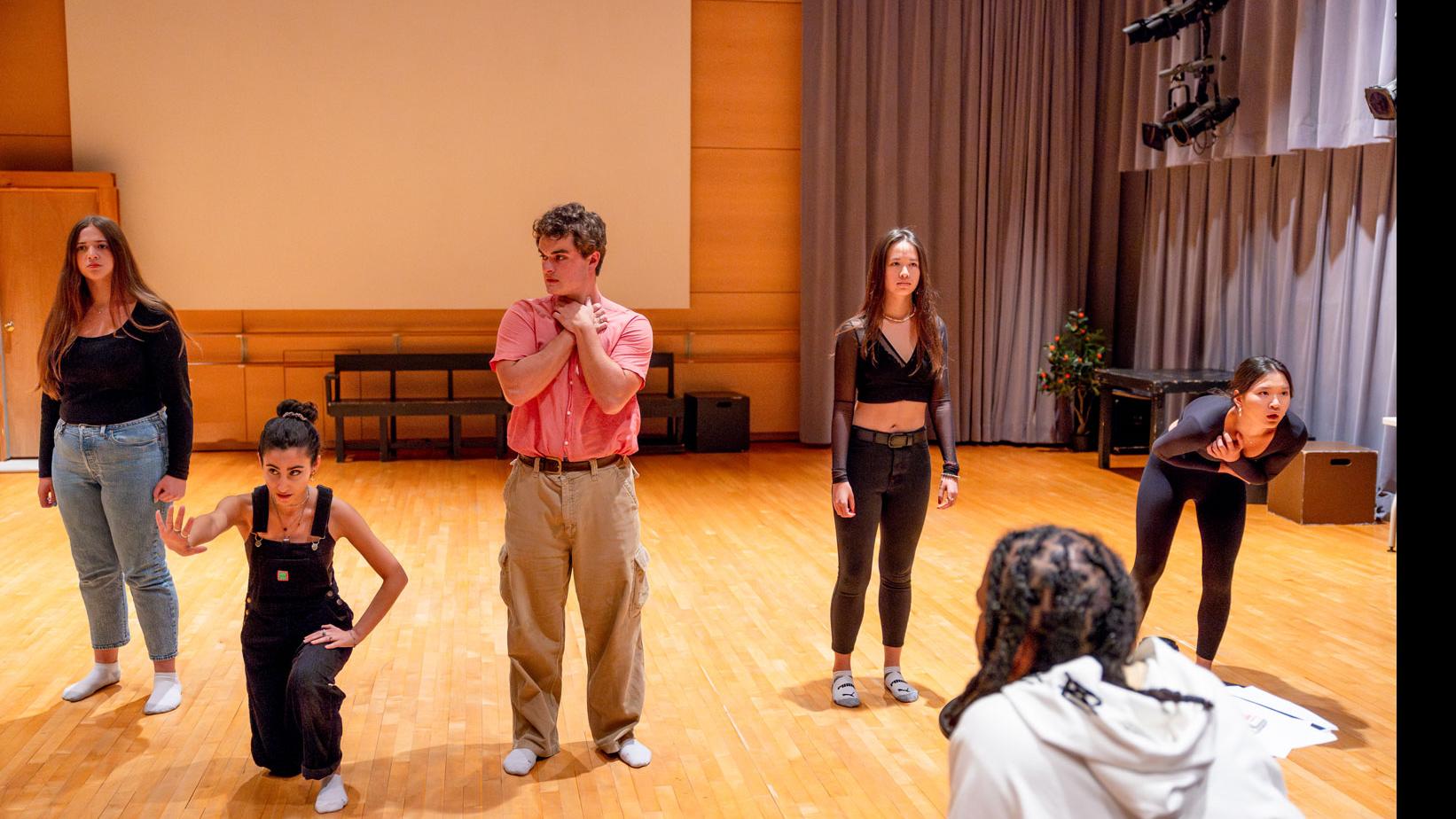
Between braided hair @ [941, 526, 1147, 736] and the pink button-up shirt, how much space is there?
1670 millimetres

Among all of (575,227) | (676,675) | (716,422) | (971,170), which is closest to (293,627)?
(575,227)

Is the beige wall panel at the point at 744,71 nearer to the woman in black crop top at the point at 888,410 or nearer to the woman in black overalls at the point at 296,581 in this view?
the woman in black crop top at the point at 888,410

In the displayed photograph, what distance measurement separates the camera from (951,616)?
15.1 ft

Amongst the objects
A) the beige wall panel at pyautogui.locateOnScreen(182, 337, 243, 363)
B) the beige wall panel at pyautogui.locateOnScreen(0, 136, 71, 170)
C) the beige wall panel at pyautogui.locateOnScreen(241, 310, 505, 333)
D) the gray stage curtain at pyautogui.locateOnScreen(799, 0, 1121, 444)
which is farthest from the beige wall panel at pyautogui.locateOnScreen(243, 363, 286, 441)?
the gray stage curtain at pyautogui.locateOnScreen(799, 0, 1121, 444)

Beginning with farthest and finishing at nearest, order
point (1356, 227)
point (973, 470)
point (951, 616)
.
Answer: point (973, 470), point (1356, 227), point (951, 616)

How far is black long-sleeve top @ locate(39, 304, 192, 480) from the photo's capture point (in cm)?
331

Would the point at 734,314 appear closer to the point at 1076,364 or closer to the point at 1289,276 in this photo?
the point at 1076,364

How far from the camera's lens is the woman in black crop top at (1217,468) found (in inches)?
133

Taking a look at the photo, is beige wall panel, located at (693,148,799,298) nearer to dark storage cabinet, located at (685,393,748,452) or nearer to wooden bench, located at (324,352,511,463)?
dark storage cabinet, located at (685,393,748,452)

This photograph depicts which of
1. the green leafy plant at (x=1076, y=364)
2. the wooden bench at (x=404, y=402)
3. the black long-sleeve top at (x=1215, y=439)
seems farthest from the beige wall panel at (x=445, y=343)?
the black long-sleeve top at (x=1215, y=439)

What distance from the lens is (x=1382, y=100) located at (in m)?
5.55
